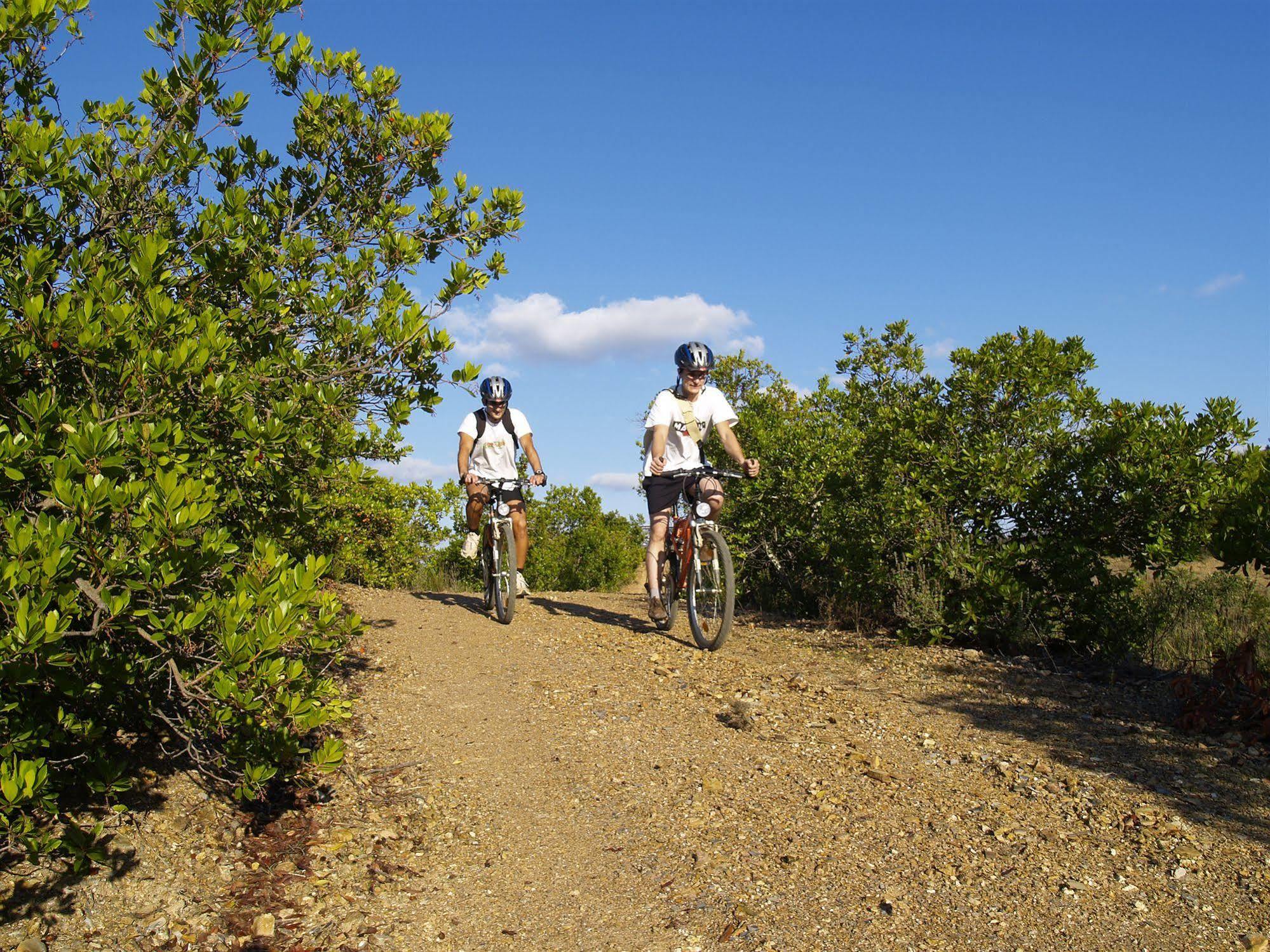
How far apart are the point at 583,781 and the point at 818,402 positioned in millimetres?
7119

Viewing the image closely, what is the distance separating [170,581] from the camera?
10.3 ft

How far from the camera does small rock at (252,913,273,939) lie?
11.6 feet

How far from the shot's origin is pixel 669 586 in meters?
8.01

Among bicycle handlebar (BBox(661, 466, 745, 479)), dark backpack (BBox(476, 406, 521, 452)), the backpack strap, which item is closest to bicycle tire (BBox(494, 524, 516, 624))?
dark backpack (BBox(476, 406, 521, 452))

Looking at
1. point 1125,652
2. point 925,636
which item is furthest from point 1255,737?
point 925,636

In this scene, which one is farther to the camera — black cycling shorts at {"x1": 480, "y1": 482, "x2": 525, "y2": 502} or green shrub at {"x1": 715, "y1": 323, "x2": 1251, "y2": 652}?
black cycling shorts at {"x1": 480, "y1": 482, "x2": 525, "y2": 502}

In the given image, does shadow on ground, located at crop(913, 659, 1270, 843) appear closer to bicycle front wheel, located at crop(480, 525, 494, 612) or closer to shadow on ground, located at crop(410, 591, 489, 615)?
bicycle front wheel, located at crop(480, 525, 494, 612)

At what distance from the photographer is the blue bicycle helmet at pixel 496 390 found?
343 inches

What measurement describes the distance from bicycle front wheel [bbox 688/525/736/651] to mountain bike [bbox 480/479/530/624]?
64.8 inches

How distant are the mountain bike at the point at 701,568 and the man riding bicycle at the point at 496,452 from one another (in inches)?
60.7

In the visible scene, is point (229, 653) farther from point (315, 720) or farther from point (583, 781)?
point (583, 781)

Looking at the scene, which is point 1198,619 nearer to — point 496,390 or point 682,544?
point 682,544

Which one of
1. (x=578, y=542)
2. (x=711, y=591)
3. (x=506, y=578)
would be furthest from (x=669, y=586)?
(x=578, y=542)

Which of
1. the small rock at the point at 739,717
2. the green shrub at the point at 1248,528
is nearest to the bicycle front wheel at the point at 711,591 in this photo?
the small rock at the point at 739,717
